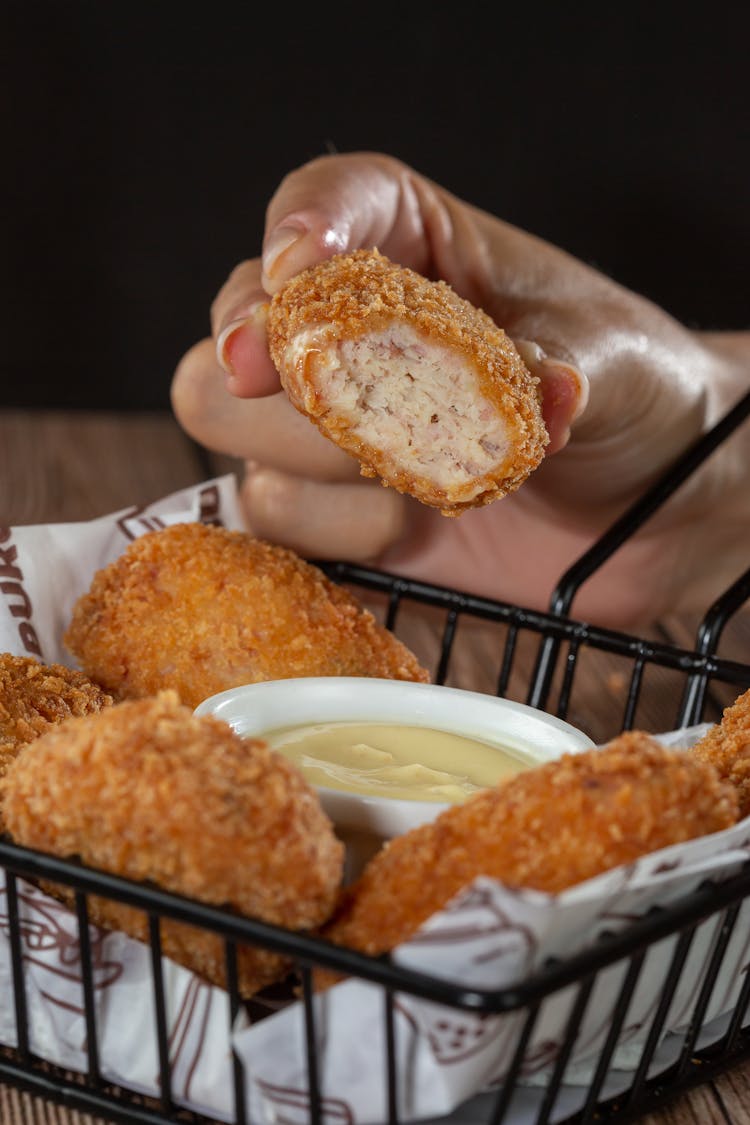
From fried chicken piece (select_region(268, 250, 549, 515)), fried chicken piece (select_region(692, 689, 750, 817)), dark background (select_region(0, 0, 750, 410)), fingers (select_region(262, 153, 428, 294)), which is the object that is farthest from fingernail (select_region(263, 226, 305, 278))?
dark background (select_region(0, 0, 750, 410))

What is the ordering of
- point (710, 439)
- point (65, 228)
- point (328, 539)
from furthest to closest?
1. point (65, 228)
2. point (328, 539)
3. point (710, 439)

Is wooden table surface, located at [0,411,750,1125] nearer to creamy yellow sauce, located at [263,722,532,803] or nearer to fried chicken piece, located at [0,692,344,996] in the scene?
creamy yellow sauce, located at [263,722,532,803]

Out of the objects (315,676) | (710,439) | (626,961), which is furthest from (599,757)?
(710,439)

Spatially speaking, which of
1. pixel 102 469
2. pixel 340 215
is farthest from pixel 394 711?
pixel 102 469

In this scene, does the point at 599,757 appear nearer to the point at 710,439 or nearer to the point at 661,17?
the point at 710,439

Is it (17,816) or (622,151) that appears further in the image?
(622,151)
